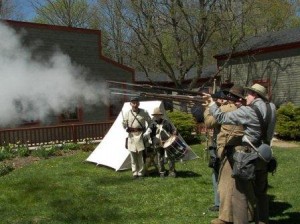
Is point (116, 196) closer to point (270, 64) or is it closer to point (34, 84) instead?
point (34, 84)

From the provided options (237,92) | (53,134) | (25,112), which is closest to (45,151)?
(25,112)

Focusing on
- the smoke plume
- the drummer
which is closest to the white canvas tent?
the drummer

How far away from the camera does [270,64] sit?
875 inches

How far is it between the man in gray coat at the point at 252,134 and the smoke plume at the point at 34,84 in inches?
246

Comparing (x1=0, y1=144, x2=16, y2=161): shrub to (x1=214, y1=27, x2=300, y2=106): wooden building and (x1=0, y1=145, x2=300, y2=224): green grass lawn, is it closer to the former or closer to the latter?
(x1=0, y1=145, x2=300, y2=224): green grass lawn

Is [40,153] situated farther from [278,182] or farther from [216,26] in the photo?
[216,26]

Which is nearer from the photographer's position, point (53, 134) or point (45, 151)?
point (45, 151)

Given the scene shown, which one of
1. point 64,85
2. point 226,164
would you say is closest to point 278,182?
point 226,164

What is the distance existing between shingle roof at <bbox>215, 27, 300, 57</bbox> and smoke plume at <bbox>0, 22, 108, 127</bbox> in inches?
350

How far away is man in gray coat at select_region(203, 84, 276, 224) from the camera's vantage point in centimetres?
515

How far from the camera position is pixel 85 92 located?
15.9 meters

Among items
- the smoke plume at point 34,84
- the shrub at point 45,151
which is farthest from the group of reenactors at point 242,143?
the shrub at point 45,151

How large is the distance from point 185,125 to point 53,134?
467 centimetres

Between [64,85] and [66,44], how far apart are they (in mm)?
4925
